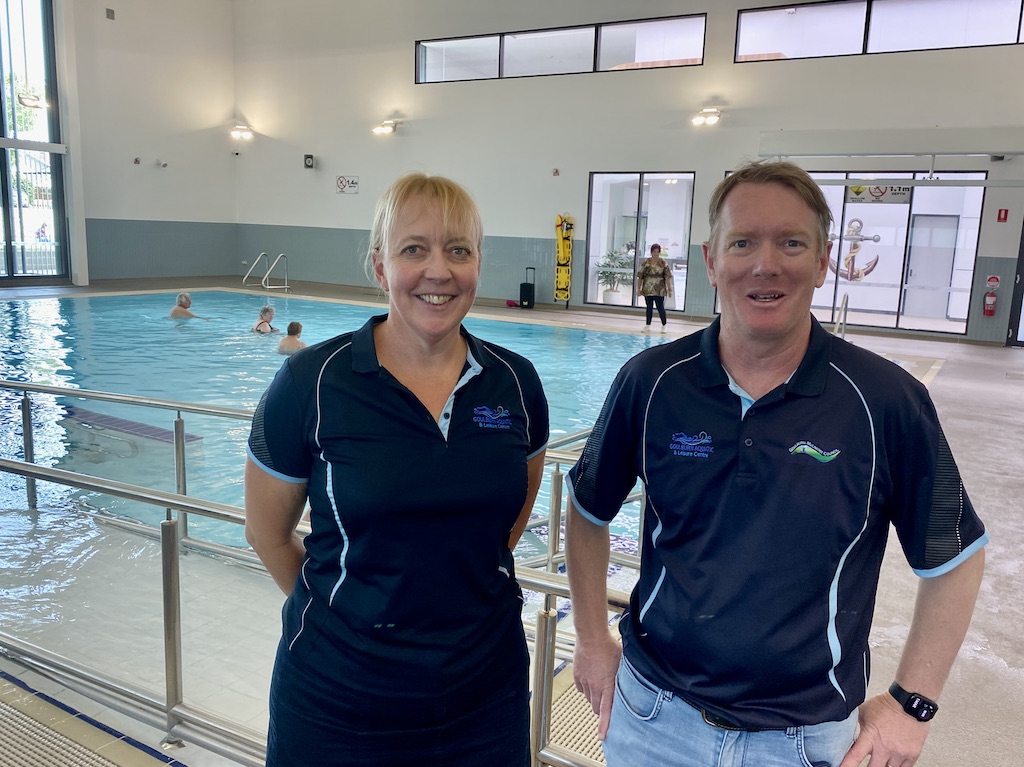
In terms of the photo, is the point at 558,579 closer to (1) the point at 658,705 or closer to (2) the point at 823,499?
(1) the point at 658,705

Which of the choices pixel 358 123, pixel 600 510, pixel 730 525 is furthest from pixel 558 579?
pixel 358 123

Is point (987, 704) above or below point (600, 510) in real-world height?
below

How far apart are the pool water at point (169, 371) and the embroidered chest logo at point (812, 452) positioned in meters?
4.48

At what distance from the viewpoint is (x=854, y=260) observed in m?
17.0

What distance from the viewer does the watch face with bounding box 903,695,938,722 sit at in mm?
1297

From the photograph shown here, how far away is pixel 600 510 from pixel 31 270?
20.6m

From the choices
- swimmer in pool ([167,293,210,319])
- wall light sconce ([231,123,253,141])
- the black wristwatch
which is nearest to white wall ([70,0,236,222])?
wall light sconce ([231,123,253,141])

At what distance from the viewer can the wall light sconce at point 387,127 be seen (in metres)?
19.5

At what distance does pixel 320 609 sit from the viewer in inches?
56.0

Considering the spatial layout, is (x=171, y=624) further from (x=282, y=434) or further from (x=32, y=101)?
(x=32, y=101)

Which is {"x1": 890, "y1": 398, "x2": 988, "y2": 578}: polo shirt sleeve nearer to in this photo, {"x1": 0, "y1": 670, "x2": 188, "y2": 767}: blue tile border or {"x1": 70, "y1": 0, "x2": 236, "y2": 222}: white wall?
{"x1": 0, "y1": 670, "x2": 188, "y2": 767}: blue tile border

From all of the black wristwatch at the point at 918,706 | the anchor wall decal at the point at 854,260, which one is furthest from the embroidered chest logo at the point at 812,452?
the anchor wall decal at the point at 854,260

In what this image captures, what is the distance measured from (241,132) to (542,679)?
22398 mm

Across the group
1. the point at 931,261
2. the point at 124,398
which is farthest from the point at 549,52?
the point at 124,398
